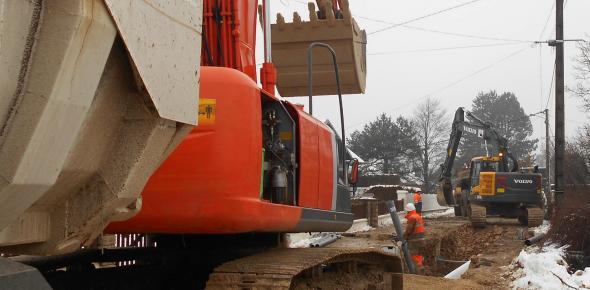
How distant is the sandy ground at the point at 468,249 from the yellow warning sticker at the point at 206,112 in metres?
5.20

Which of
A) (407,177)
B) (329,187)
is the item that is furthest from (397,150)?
(329,187)

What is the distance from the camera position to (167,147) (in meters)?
2.47

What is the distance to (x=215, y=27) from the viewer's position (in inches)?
162

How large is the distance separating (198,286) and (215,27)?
5.29 feet

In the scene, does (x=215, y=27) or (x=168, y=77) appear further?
(x=215, y=27)

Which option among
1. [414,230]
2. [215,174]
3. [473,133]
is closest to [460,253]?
[414,230]

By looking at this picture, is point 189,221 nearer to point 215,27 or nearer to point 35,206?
point 35,206

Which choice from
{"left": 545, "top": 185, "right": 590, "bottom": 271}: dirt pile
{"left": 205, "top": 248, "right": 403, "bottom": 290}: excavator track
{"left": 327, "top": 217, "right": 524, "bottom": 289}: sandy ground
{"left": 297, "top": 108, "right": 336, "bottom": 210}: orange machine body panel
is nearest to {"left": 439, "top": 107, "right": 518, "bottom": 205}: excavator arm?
{"left": 327, "top": 217, "right": 524, "bottom": 289}: sandy ground

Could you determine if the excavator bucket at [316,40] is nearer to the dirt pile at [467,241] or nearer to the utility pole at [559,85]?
the dirt pile at [467,241]

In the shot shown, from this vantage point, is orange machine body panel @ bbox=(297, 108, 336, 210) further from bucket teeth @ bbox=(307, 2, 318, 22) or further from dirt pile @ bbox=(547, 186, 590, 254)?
dirt pile @ bbox=(547, 186, 590, 254)

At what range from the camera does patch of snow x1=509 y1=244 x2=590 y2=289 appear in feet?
34.2

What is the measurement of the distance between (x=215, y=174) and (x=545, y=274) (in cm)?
928

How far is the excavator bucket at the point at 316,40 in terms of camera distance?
5.69 meters

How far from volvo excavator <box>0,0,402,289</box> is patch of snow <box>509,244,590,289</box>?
548 centimetres
